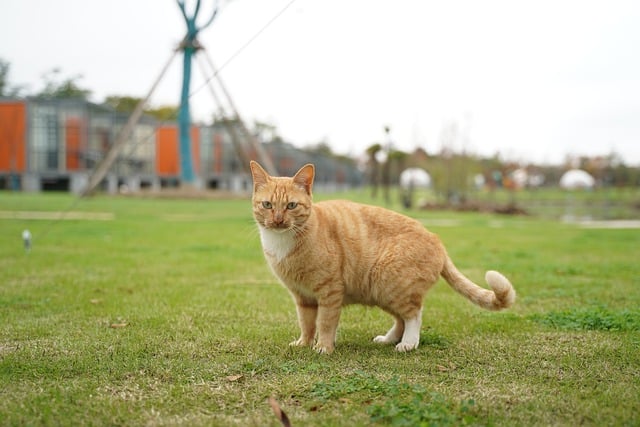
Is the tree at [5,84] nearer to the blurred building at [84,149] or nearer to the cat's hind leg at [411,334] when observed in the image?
the blurred building at [84,149]

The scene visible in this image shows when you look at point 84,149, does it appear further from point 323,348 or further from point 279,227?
point 323,348

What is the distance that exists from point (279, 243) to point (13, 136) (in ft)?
161

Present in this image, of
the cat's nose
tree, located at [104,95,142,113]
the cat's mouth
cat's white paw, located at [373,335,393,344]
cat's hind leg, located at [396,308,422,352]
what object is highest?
tree, located at [104,95,142,113]

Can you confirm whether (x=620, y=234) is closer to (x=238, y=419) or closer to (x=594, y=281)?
(x=594, y=281)

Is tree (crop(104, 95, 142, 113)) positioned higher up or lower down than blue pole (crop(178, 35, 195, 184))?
higher up

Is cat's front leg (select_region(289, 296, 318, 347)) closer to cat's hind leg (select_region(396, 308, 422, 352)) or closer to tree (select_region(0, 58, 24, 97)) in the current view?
cat's hind leg (select_region(396, 308, 422, 352))

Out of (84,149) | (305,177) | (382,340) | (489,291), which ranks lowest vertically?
(382,340)

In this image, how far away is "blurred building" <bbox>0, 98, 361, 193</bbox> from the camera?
46750 mm

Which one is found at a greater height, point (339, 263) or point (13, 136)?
point (13, 136)

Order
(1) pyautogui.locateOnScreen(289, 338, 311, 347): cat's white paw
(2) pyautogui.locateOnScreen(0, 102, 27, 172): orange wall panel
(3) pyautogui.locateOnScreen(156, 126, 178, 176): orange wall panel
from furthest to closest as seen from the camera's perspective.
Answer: (3) pyautogui.locateOnScreen(156, 126, 178, 176): orange wall panel
(2) pyautogui.locateOnScreen(0, 102, 27, 172): orange wall panel
(1) pyautogui.locateOnScreen(289, 338, 311, 347): cat's white paw

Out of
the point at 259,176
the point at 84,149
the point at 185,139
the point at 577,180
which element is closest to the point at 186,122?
the point at 185,139

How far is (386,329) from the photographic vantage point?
512cm

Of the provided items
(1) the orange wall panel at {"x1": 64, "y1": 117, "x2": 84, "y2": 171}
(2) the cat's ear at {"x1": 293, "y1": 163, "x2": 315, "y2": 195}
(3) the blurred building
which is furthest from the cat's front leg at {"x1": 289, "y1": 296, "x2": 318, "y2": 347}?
(1) the orange wall panel at {"x1": 64, "y1": 117, "x2": 84, "y2": 171}

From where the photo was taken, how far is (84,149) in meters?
47.8
